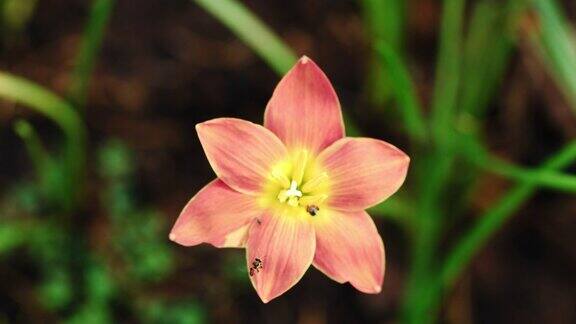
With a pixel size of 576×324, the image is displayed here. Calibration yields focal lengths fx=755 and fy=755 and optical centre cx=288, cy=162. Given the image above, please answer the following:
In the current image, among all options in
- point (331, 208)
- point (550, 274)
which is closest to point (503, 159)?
point (550, 274)

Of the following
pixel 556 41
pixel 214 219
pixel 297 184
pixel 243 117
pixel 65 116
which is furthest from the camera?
pixel 243 117

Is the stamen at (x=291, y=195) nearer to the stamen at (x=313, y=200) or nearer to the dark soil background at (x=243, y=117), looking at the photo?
the stamen at (x=313, y=200)

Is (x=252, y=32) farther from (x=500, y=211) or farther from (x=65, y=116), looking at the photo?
(x=500, y=211)

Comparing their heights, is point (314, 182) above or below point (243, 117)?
below

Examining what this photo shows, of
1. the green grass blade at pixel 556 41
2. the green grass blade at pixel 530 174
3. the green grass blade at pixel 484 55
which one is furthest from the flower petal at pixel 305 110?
the green grass blade at pixel 484 55

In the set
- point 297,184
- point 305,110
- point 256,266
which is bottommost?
point 256,266

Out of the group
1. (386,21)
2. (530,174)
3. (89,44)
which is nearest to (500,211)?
(530,174)

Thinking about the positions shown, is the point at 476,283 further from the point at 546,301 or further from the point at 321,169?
the point at 321,169

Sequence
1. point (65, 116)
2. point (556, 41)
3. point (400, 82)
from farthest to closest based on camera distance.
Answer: point (65, 116) → point (556, 41) → point (400, 82)

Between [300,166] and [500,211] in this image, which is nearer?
[300,166]
